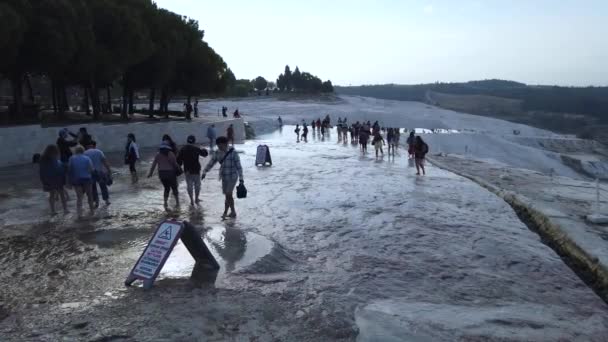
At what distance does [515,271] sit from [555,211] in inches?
200

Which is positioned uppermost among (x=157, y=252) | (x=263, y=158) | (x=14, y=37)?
(x=14, y=37)

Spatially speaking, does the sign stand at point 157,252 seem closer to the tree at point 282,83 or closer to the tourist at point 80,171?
the tourist at point 80,171

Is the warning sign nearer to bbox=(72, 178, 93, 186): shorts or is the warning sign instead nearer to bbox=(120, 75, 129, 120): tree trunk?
bbox=(72, 178, 93, 186): shorts

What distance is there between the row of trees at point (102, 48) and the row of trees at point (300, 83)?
92.5 metres

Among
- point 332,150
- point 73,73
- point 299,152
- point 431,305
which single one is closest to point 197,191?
point 431,305

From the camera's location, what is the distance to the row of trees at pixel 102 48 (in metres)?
23.1

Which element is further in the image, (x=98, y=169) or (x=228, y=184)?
(x=98, y=169)

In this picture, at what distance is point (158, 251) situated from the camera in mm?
6598

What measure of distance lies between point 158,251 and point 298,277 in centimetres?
192

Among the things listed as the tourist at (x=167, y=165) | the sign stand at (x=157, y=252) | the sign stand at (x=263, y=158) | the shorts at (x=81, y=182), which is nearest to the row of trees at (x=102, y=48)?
the sign stand at (x=263, y=158)

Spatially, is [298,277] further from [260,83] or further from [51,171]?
[260,83]

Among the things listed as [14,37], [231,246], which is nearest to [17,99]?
[14,37]

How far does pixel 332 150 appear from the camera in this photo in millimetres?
28094

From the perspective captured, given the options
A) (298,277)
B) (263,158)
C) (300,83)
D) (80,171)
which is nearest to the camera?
(298,277)
